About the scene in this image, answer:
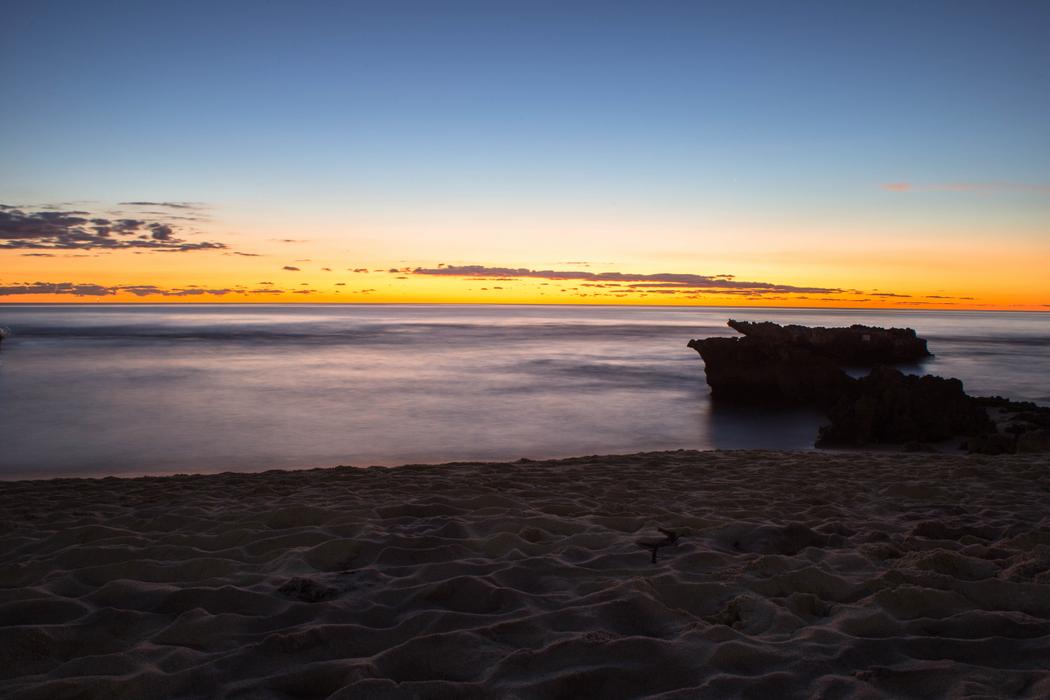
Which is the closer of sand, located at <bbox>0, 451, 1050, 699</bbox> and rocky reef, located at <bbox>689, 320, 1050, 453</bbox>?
sand, located at <bbox>0, 451, 1050, 699</bbox>

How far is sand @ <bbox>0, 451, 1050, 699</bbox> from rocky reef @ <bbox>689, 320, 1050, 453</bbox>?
15.4ft

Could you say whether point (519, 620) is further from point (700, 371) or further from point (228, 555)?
point (700, 371)

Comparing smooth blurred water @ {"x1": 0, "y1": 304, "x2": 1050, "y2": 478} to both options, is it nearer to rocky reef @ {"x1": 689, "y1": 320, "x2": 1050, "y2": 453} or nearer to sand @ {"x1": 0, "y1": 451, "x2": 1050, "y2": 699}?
rocky reef @ {"x1": 689, "y1": 320, "x2": 1050, "y2": 453}

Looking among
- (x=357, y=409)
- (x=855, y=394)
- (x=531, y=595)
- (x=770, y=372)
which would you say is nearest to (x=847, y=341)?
(x=770, y=372)

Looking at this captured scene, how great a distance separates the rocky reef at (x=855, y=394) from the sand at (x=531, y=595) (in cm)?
468

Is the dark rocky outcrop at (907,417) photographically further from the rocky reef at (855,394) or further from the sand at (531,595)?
the sand at (531,595)

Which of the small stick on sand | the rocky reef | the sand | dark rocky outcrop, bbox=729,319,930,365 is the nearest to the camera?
the sand

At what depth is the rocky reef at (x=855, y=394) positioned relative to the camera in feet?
33.0

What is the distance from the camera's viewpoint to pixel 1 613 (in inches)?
117

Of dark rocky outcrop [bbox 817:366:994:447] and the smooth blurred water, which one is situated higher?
dark rocky outcrop [bbox 817:366:994:447]

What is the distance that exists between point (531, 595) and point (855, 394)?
11084 mm

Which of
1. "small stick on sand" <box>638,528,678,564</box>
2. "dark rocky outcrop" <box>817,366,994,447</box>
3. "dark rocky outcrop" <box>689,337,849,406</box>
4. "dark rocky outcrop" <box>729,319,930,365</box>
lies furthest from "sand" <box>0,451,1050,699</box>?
"dark rocky outcrop" <box>729,319,930,365</box>

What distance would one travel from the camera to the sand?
2432 millimetres

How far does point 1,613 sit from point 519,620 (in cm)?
240
